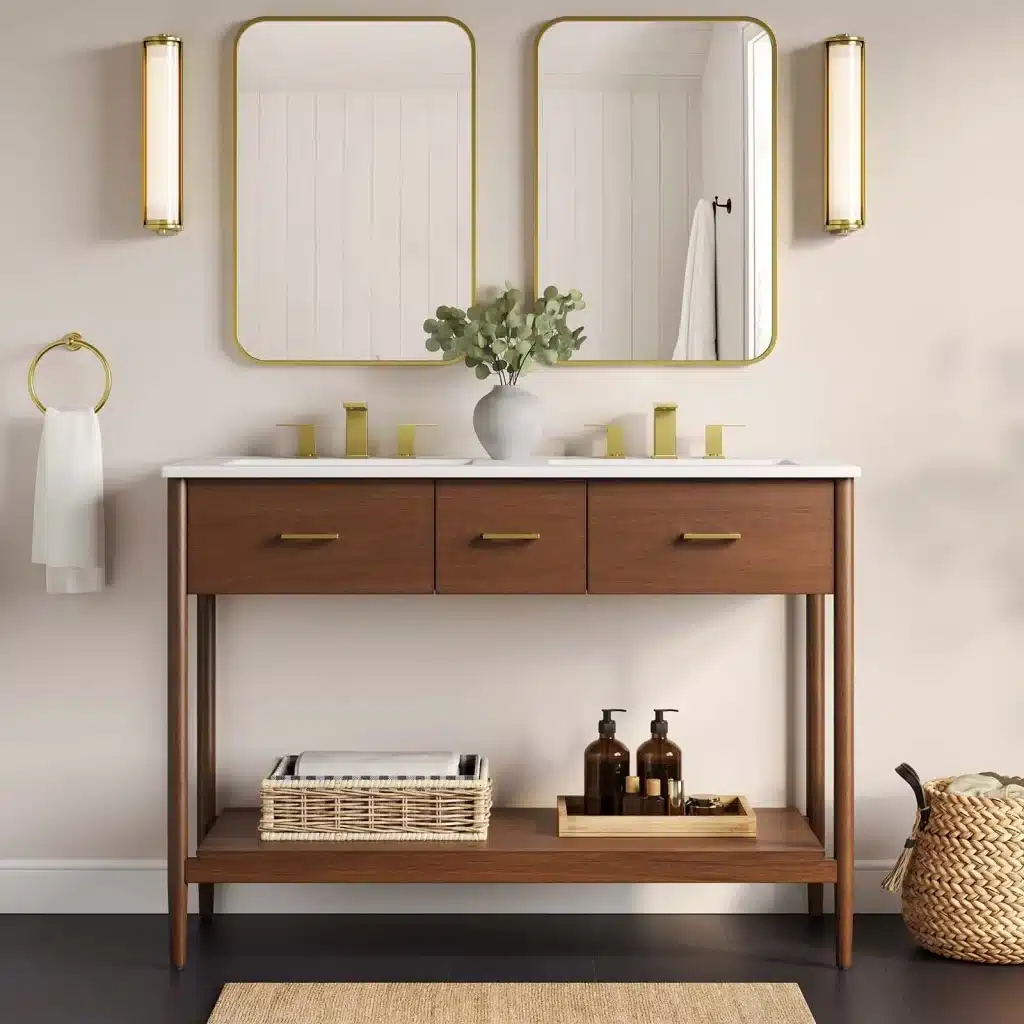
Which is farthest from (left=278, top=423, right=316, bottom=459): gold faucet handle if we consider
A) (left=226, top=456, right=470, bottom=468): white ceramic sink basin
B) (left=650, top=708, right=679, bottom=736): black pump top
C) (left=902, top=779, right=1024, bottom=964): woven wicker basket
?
(left=902, top=779, right=1024, bottom=964): woven wicker basket

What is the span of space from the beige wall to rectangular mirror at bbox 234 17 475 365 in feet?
0.18

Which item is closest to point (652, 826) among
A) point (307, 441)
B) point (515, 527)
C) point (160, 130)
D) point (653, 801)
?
point (653, 801)

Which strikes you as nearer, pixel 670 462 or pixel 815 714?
pixel 670 462

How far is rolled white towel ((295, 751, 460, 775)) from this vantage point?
252cm

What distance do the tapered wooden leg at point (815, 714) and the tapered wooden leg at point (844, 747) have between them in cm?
23

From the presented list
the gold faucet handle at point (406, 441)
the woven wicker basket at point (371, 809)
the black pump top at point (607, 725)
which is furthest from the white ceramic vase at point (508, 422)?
the woven wicker basket at point (371, 809)

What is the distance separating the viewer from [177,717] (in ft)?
7.80

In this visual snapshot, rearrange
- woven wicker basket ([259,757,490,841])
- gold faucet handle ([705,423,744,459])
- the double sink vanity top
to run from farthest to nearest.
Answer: gold faucet handle ([705,423,744,459]) → woven wicker basket ([259,757,490,841]) → the double sink vanity top

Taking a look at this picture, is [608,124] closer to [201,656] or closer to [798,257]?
[798,257]

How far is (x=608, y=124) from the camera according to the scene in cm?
272

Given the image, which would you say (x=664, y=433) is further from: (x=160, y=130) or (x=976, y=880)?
(x=160, y=130)

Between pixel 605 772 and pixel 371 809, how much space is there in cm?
48

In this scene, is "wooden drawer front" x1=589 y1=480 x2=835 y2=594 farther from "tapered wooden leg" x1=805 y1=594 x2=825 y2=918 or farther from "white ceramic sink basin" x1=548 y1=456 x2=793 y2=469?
"tapered wooden leg" x1=805 y1=594 x2=825 y2=918

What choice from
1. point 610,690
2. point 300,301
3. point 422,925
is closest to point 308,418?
point 300,301
